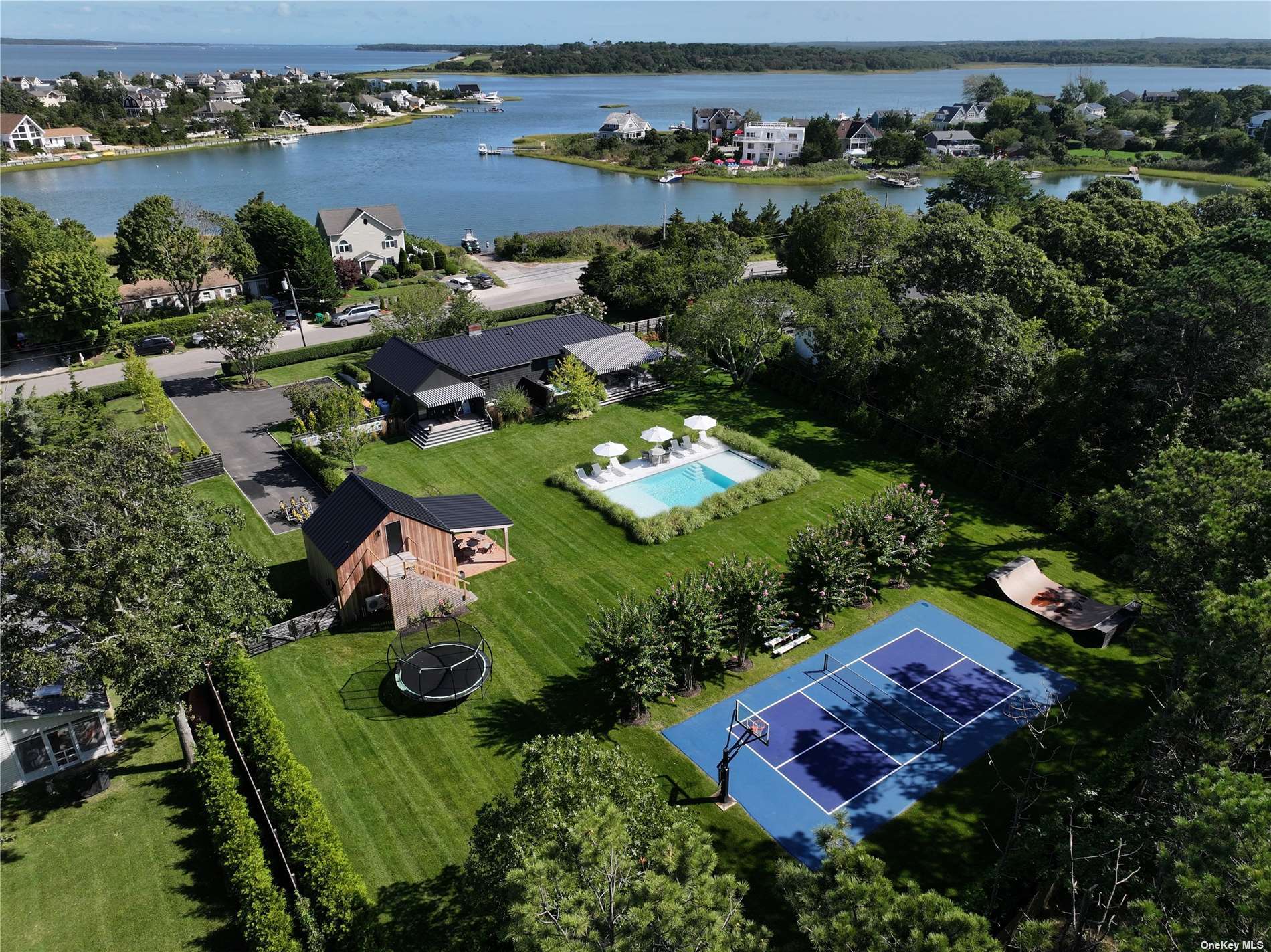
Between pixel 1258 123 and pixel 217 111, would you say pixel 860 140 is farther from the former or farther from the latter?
pixel 217 111

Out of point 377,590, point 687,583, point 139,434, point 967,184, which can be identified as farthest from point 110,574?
point 967,184

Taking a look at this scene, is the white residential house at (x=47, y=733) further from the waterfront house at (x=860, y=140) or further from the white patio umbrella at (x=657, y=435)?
the waterfront house at (x=860, y=140)

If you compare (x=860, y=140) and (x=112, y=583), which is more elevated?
(x=860, y=140)

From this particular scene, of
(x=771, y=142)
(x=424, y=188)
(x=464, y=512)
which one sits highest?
(x=771, y=142)

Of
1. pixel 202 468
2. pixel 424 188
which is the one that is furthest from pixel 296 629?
pixel 424 188

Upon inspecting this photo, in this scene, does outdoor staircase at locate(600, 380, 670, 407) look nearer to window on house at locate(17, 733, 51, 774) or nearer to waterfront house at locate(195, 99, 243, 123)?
window on house at locate(17, 733, 51, 774)

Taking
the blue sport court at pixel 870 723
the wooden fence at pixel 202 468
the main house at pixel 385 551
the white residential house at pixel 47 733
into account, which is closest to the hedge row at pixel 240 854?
the white residential house at pixel 47 733

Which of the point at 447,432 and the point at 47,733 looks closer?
the point at 47,733

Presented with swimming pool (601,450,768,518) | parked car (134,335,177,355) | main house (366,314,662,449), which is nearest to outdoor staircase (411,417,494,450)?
main house (366,314,662,449)
